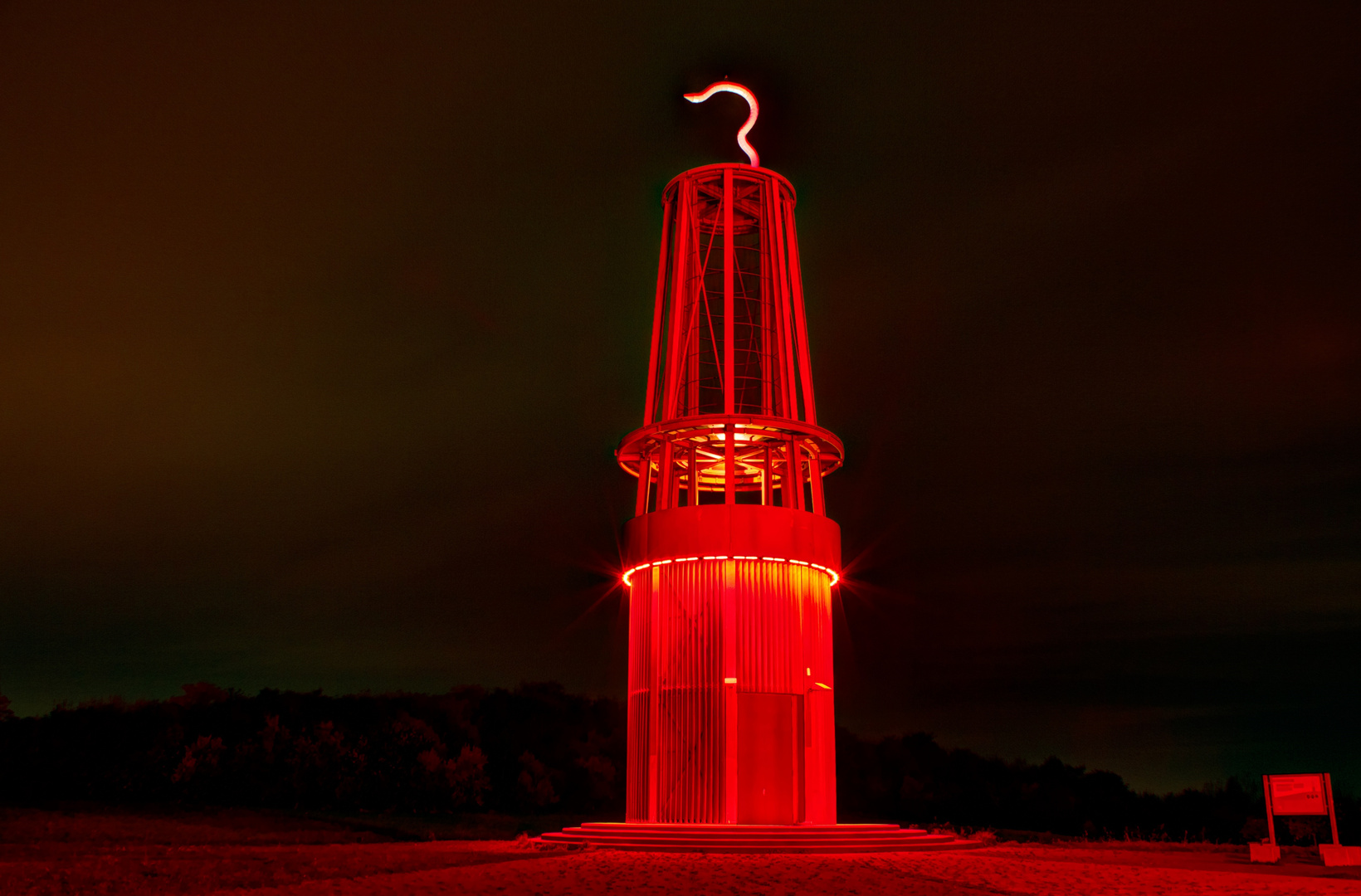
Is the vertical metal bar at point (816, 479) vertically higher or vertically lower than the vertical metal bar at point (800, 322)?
lower

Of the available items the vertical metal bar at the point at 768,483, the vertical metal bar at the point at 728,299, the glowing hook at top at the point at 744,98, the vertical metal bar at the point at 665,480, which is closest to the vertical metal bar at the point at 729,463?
the vertical metal bar at the point at 728,299

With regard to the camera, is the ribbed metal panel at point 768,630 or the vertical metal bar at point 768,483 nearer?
the ribbed metal panel at point 768,630

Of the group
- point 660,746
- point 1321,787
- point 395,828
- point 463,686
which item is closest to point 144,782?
point 395,828

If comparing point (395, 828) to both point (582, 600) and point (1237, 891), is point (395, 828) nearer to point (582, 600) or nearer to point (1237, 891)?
point (582, 600)

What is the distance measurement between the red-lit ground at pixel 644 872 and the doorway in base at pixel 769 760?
3.67m

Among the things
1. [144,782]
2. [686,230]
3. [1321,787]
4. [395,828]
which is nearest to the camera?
[1321,787]

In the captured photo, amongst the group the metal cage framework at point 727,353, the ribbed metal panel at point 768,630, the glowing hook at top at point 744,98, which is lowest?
the ribbed metal panel at point 768,630

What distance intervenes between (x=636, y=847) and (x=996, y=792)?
3513 centimetres

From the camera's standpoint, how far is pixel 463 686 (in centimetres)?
5631

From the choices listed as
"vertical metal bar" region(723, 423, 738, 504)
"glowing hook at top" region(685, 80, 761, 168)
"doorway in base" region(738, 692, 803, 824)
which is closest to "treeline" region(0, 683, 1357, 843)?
"doorway in base" region(738, 692, 803, 824)

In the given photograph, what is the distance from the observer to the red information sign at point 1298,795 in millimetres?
18312

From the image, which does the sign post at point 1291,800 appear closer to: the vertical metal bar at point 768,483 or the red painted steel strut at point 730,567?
the red painted steel strut at point 730,567

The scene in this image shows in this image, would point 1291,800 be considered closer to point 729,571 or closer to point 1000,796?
point 729,571

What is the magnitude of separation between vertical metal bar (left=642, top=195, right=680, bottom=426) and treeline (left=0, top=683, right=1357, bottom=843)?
24.8m
